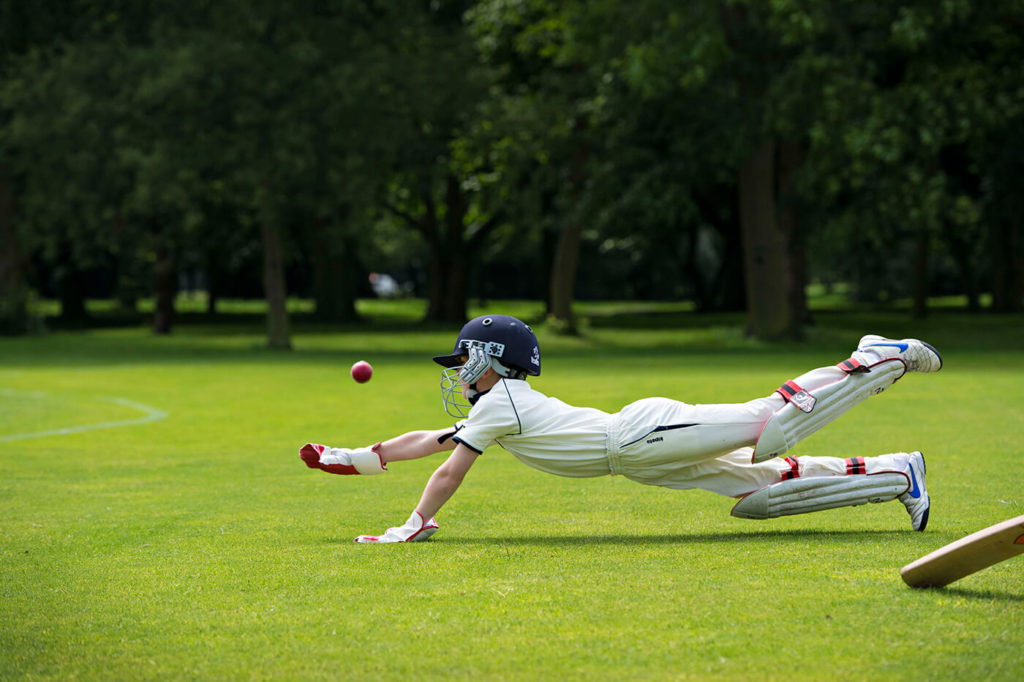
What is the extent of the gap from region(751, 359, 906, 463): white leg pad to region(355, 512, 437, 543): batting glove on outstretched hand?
76.7 inches

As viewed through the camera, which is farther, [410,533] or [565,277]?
[565,277]

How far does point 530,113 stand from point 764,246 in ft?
26.0

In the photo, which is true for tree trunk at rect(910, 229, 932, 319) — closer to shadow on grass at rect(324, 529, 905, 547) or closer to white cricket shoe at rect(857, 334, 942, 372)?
white cricket shoe at rect(857, 334, 942, 372)

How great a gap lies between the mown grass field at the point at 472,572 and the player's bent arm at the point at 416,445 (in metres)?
0.52

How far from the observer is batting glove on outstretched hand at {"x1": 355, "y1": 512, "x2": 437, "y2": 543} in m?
7.35

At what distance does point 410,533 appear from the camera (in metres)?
7.35

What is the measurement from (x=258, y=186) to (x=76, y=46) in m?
7.45

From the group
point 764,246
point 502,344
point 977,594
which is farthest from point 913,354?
point 764,246

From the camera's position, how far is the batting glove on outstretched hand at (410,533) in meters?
7.35

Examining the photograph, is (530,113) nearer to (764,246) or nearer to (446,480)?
(764,246)

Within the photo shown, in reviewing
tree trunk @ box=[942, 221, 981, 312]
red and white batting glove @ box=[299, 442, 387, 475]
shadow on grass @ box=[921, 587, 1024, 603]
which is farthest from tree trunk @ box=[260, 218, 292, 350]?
shadow on grass @ box=[921, 587, 1024, 603]

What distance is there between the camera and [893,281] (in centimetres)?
7606

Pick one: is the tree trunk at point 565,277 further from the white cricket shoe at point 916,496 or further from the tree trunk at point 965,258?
the white cricket shoe at point 916,496

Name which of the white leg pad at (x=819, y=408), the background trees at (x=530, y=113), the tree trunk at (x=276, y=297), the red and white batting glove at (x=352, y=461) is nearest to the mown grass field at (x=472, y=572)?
the red and white batting glove at (x=352, y=461)
